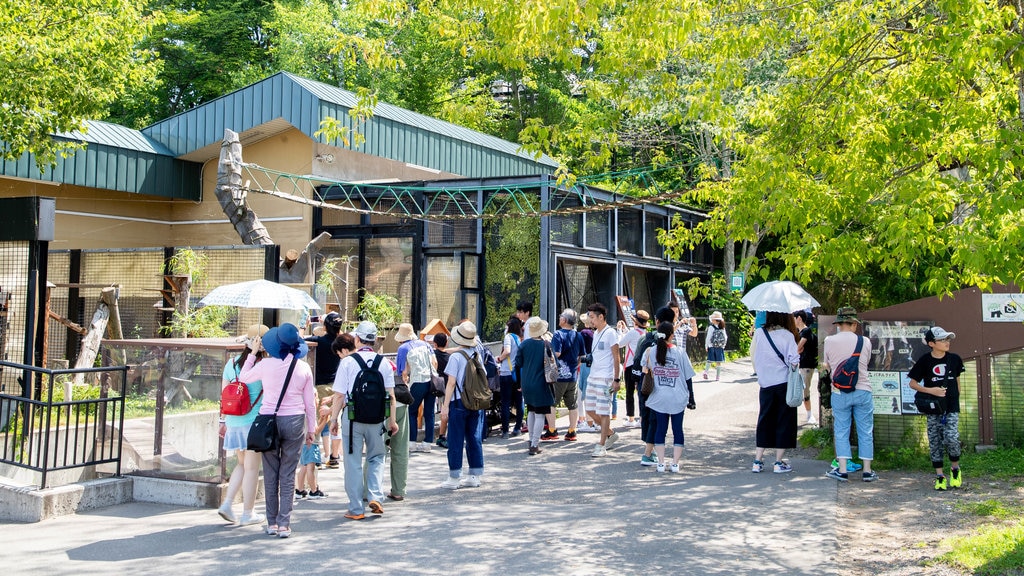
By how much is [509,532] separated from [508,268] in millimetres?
10394

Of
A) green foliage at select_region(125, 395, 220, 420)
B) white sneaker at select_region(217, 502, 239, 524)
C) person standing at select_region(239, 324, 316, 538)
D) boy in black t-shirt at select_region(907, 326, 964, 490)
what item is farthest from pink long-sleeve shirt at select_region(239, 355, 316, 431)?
boy in black t-shirt at select_region(907, 326, 964, 490)

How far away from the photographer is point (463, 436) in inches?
356

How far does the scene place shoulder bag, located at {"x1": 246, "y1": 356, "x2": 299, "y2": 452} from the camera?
6.92m

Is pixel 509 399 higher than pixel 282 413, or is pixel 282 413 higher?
pixel 282 413

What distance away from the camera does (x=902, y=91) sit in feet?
28.2

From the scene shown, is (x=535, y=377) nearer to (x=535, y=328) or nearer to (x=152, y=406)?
(x=535, y=328)

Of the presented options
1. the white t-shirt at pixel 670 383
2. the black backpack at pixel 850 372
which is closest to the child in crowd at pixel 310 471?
the white t-shirt at pixel 670 383

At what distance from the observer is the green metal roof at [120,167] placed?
18.1 meters

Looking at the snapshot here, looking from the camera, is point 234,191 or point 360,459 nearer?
point 360,459

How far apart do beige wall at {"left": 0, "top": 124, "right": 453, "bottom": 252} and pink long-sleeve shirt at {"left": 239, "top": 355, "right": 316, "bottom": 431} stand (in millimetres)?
12761

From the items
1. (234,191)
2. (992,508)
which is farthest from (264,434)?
(234,191)

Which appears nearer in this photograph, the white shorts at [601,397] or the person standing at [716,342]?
the white shorts at [601,397]

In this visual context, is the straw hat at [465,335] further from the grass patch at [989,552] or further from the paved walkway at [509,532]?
the grass patch at [989,552]

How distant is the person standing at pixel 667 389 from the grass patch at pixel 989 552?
340 centimetres
